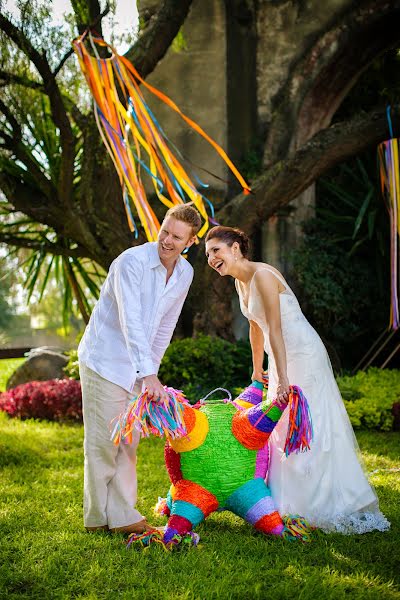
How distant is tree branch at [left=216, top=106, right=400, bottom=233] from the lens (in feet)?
23.0

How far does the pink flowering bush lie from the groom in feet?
12.2

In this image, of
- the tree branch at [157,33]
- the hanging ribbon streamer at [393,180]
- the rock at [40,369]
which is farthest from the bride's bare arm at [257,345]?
the rock at [40,369]

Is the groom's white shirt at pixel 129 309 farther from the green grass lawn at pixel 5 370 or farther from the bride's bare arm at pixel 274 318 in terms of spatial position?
the green grass lawn at pixel 5 370

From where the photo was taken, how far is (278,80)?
8.47 meters

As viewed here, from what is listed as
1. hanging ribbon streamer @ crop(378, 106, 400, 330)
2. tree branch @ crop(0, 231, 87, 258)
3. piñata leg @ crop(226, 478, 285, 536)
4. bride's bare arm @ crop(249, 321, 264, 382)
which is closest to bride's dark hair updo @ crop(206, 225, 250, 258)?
bride's bare arm @ crop(249, 321, 264, 382)

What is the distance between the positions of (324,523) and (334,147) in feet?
15.3

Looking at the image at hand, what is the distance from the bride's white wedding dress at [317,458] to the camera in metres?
3.36

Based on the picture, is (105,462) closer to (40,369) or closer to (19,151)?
(19,151)

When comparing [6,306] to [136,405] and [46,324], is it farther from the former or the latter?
[136,405]

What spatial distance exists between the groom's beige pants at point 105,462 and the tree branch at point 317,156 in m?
4.36

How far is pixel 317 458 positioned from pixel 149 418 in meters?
0.99

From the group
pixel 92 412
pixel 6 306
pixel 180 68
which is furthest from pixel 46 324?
pixel 92 412

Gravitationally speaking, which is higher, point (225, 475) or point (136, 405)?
point (136, 405)

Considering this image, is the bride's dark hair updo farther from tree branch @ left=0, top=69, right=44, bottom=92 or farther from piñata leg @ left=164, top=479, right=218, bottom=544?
tree branch @ left=0, top=69, right=44, bottom=92
